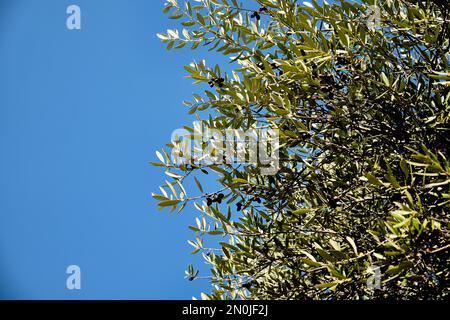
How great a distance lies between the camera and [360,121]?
416cm

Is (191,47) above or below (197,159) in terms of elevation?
above

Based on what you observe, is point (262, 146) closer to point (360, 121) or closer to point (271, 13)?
point (360, 121)

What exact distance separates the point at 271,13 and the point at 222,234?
2032mm

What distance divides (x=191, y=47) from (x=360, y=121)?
1912 millimetres

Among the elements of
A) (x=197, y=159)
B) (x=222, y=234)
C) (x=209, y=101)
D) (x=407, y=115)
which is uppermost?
(x=209, y=101)

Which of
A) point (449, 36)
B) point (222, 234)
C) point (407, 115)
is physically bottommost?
point (222, 234)
